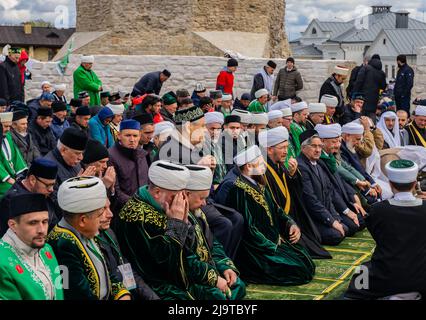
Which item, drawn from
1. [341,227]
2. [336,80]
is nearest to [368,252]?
[341,227]

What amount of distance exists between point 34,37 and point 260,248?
215 feet

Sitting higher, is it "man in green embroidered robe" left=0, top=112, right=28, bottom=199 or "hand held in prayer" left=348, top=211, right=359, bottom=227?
"man in green embroidered robe" left=0, top=112, right=28, bottom=199

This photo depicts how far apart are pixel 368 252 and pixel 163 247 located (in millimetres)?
3292

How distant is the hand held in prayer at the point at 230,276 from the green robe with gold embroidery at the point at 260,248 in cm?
89

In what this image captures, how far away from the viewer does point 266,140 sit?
24.3ft

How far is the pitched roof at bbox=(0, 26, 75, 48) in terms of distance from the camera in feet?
224

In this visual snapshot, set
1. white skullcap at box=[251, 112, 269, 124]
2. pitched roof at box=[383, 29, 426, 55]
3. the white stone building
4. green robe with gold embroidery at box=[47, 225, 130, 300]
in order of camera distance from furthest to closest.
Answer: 1. the white stone building
2. pitched roof at box=[383, 29, 426, 55]
3. white skullcap at box=[251, 112, 269, 124]
4. green robe with gold embroidery at box=[47, 225, 130, 300]

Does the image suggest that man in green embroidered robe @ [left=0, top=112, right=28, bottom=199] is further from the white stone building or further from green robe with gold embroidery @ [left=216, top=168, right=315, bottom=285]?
the white stone building

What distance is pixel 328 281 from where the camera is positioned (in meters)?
6.65

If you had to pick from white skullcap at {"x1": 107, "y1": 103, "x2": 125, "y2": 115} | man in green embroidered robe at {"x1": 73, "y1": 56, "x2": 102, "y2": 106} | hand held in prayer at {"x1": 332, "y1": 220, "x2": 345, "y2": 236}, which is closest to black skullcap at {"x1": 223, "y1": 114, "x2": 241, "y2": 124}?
hand held in prayer at {"x1": 332, "y1": 220, "x2": 345, "y2": 236}

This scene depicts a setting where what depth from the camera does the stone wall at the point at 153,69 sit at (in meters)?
15.1

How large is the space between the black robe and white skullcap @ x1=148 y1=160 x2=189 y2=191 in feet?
7.33

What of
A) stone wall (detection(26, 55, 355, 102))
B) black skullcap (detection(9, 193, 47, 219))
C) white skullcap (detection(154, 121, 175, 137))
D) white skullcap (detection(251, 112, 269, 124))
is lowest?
stone wall (detection(26, 55, 355, 102))

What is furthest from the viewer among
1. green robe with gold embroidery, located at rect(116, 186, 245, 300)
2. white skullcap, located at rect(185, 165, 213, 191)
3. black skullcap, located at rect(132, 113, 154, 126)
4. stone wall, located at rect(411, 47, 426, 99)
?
stone wall, located at rect(411, 47, 426, 99)
